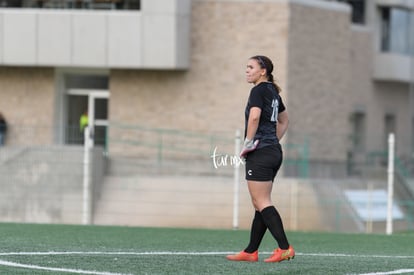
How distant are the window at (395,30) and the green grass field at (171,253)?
3180 cm

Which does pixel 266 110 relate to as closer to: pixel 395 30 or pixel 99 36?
pixel 99 36

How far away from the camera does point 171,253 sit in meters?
12.4

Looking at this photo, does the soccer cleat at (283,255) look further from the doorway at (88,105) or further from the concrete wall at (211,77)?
the doorway at (88,105)

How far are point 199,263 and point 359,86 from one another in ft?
117

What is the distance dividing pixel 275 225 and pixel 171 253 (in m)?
1.39

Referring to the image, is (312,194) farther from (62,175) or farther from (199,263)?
(199,263)

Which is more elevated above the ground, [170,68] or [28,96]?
[170,68]

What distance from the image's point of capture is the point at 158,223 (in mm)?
31719

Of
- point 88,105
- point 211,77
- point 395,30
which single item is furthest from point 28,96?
point 395,30

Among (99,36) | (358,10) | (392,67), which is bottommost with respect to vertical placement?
(392,67)

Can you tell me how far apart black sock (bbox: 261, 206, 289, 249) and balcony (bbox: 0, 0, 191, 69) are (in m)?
26.4

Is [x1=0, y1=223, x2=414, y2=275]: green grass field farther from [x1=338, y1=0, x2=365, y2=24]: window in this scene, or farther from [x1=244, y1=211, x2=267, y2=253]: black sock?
[x1=338, y1=0, x2=365, y2=24]: window

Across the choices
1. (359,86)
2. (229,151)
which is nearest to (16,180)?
(229,151)

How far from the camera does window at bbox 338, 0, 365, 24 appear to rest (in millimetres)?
46844
